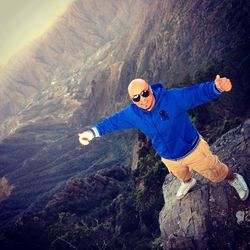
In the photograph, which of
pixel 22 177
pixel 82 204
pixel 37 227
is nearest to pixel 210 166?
pixel 37 227

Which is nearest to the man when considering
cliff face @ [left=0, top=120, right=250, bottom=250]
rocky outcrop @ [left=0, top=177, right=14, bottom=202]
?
cliff face @ [left=0, top=120, right=250, bottom=250]

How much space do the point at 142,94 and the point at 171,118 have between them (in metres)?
0.51

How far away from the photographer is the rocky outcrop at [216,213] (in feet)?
18.5

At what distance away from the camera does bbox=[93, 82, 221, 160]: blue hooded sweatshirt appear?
4680mm

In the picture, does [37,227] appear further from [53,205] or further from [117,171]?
[117,171]

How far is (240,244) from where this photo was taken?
18.0 feet

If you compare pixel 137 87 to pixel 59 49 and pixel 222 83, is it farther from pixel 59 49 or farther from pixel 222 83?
pixel 59 49

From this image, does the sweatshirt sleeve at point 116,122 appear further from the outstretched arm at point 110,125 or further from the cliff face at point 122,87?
the cliff face at point 122,87

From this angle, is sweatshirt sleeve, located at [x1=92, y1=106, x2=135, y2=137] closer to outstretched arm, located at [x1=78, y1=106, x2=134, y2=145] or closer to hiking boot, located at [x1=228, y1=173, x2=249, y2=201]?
outstretched arm, located at [x1=78, y1=106, x2=134, y2=145]

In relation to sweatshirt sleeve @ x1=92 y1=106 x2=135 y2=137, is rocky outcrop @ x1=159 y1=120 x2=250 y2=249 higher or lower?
lower

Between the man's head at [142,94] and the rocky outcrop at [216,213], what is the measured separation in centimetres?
212

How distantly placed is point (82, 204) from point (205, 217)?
19.1m

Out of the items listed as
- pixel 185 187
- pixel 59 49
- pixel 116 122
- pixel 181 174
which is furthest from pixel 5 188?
pixel 59 49

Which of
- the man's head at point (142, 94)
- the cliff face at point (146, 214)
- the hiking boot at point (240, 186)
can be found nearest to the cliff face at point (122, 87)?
the cliff face at point (146, 214)
